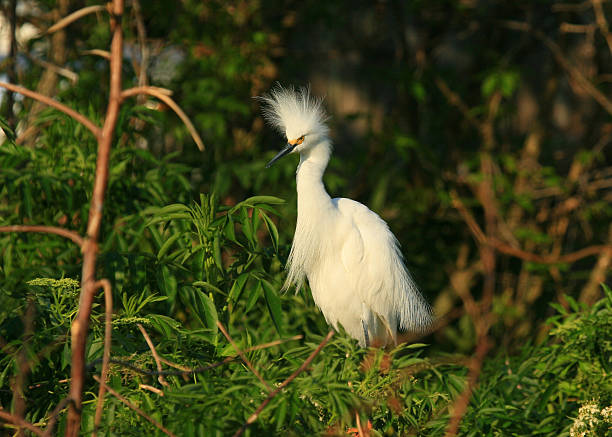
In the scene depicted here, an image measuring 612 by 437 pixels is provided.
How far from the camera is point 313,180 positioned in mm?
2736

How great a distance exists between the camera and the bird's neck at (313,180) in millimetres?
2707

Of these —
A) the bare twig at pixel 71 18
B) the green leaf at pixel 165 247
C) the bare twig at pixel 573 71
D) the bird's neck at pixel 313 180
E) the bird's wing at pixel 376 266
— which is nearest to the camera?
the bare twig at pixel 71 18

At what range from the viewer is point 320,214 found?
8.91 feet

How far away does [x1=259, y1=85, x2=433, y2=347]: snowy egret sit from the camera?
108 inches

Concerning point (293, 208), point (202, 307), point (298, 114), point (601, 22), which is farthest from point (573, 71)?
point (202, 307)

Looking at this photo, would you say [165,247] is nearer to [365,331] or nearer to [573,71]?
[365,331]

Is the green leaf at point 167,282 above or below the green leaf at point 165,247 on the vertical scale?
below

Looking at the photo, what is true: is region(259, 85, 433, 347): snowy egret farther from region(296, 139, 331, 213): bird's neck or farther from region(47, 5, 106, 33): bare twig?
region(47, 5, 106, 33): bare twig

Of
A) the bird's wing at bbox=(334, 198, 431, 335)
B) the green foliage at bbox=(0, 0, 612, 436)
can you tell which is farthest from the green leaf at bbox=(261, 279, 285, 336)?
the bird's wing at bbox=(334, 198, 431, 335)

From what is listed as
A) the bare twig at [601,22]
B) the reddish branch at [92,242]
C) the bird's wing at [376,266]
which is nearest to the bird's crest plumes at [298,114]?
the bird's wing at [376,266]

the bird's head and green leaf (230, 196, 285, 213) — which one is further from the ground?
the bird's head

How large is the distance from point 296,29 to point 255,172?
5.99 ft

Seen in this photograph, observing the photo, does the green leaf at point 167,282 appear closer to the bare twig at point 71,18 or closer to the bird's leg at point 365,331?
the bare twig at point 71,18

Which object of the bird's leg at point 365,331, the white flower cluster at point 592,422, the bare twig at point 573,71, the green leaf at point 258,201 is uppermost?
the bare twig at point 573,71
